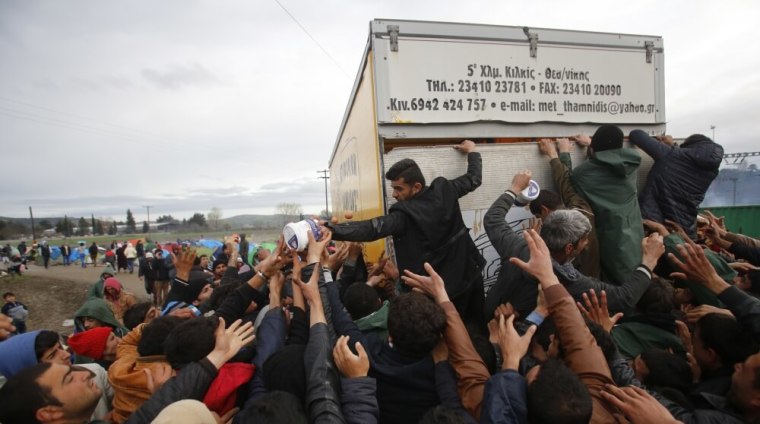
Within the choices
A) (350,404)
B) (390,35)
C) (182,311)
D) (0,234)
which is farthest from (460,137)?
(0,234)

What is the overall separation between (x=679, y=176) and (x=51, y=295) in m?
21.5

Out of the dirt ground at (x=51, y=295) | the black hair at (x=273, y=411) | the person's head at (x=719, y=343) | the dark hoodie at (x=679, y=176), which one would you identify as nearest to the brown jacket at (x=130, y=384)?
the black hair at (x=273, y=411)

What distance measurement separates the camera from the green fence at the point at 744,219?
34.2 feet

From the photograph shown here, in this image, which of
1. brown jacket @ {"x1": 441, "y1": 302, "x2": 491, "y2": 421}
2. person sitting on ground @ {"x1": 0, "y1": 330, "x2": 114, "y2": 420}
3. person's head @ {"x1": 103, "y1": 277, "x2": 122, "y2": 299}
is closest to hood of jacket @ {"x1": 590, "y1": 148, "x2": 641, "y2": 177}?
brown jacket @ {"x1": 441, "y1": 302, "x2": 491, "y2": 421}

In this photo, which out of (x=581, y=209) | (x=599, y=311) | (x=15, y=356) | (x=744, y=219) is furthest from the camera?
(x=744, y=219)

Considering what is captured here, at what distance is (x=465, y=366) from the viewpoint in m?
1.74

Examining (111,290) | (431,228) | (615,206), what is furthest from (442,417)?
(111,290)

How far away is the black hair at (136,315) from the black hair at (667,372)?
361 centimetres

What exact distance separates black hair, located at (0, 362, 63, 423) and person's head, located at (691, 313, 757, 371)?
3061 mm

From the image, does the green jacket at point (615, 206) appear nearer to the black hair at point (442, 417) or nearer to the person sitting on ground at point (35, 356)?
the black hair at point (442, 417)

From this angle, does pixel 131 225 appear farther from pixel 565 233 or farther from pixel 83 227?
pixel 565 233

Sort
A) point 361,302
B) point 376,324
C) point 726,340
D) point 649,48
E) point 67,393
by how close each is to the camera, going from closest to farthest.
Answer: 1. point 67,393
2. point 726,340
3. point 376,324
4. point 361,302
5. point 649,48

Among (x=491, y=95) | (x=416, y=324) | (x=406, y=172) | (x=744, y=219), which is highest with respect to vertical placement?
(x=491, y=95)

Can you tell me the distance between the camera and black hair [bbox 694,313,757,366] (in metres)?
1.80
